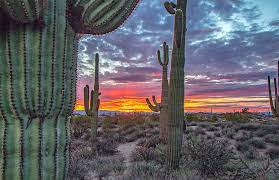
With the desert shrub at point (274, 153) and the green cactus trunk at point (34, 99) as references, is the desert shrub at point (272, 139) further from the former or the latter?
the green cactus trunk at point (34, 99)

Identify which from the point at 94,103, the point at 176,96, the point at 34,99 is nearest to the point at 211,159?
the point at 176,96

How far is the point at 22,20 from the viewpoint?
143 inches

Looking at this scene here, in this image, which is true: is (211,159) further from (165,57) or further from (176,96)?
(165,57)

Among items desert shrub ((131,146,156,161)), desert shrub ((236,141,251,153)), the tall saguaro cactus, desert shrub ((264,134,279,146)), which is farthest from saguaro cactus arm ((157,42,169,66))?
the tall saguaro cactus

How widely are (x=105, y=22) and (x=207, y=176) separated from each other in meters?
6.06

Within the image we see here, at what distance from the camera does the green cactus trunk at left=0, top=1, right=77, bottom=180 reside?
3611 mm

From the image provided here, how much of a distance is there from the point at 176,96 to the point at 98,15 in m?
4.86

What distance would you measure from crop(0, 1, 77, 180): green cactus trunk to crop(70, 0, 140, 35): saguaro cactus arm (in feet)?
0.98

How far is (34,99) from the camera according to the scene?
11.9ft

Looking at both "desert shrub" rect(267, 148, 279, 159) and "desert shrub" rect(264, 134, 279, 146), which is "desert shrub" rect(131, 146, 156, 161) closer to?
"desert shrub" rect(267, 148, 279, 159)

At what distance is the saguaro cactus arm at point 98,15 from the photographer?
4191mm

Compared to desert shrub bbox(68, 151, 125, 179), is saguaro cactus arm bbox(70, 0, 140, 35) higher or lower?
higher

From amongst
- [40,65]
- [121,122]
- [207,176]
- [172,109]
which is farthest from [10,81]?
[121,122]

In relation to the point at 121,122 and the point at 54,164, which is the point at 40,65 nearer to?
the point at 54,164
